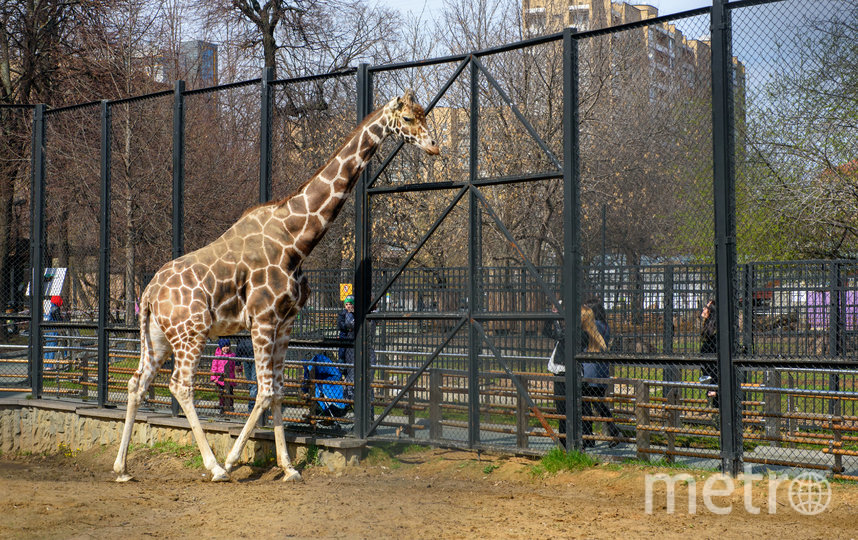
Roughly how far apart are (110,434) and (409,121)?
18.8ft

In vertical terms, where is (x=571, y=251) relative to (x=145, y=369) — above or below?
above

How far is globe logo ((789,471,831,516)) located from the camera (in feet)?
21.0

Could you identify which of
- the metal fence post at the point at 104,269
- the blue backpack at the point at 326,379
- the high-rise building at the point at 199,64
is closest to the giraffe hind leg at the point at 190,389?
the blue backpack at the point at 326,379

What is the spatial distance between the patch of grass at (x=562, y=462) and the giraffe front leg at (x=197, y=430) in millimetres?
3139

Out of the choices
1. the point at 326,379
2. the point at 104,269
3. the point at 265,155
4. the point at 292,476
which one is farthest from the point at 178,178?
the point at 292,476

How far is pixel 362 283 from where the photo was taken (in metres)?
9.24

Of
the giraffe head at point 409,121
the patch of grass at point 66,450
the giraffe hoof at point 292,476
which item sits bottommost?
the patch of grass at point 66,450

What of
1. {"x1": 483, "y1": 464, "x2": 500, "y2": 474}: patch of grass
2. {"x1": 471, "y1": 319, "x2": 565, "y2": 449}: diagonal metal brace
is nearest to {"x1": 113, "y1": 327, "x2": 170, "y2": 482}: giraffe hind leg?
{"x1": 471, "y1": 319, "x2": 565, "y2": 449}: diagonal metal brace

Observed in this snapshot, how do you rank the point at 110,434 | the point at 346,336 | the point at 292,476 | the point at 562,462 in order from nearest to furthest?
the point at 562,462 → the point at 292,476 → the point at 346,336 → the point at 110,434

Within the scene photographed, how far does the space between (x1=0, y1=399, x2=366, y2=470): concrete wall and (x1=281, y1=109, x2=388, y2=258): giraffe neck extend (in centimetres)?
210

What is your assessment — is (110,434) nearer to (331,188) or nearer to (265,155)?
(265,155)

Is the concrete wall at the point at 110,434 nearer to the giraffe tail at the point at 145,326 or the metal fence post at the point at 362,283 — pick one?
the metal fence post at the point at 362,283

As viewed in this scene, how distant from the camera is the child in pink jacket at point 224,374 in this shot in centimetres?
1033

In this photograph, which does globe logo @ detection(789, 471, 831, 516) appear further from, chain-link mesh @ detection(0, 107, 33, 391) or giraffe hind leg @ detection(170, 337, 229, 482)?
chain-link mesh @ detection(0, 107, 33, 391)
